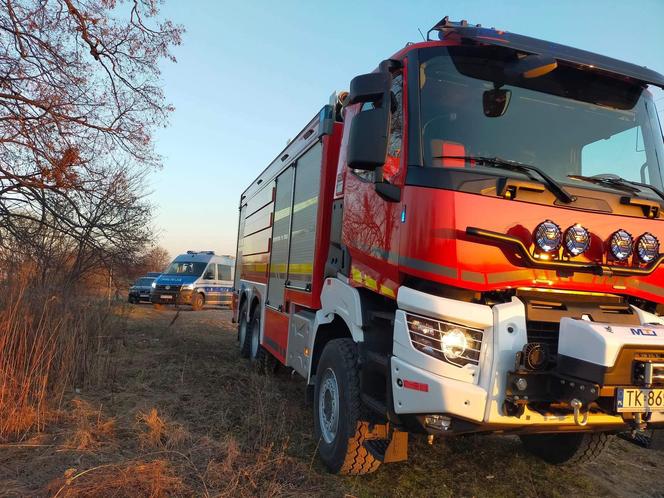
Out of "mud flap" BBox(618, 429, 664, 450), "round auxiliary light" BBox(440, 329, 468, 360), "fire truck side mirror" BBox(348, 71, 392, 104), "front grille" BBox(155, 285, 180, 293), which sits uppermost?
"fire truck side mirror" BBox(348, 71, 392, 104)

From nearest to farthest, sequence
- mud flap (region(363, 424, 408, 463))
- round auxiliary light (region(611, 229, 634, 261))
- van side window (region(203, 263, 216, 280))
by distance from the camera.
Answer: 1. round auxiliary light (region(611, 229, 634, 261))
2. mud flap (region(363, 424, 408, 463))
3. van side window (region(203, 263, 216, 280))

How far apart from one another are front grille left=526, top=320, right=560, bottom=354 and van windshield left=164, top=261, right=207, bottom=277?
19121 mm

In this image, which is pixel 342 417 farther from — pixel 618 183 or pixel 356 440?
pixel 618 183

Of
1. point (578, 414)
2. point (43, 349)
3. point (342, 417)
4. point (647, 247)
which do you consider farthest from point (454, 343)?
point (43, 349)

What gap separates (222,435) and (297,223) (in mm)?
2440

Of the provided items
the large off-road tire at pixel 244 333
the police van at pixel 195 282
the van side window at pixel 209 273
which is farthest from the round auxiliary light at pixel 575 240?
the van side window at pixel 209 273

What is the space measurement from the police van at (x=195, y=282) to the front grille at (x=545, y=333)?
18.7 meters

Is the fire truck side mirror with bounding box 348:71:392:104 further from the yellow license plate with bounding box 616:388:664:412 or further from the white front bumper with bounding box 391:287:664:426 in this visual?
the yellow license plate with bounding box 616:388:664:412

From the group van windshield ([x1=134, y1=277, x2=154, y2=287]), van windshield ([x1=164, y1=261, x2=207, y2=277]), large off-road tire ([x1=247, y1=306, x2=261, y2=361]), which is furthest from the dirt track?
van windshield ([x1=134, y1=277, x2=154, y2=287])

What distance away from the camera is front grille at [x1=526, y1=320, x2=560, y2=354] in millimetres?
2785

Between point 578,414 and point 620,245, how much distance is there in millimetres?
1057

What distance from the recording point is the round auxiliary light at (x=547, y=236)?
9.06 ft

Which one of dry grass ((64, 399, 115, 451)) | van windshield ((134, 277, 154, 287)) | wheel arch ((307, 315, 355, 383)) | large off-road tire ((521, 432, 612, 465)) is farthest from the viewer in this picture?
van windshield ((134, 277, 154, 287))

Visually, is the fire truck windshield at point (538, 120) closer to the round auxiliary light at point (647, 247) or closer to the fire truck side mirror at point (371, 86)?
the fire truck side mirror at point (371, 86)
